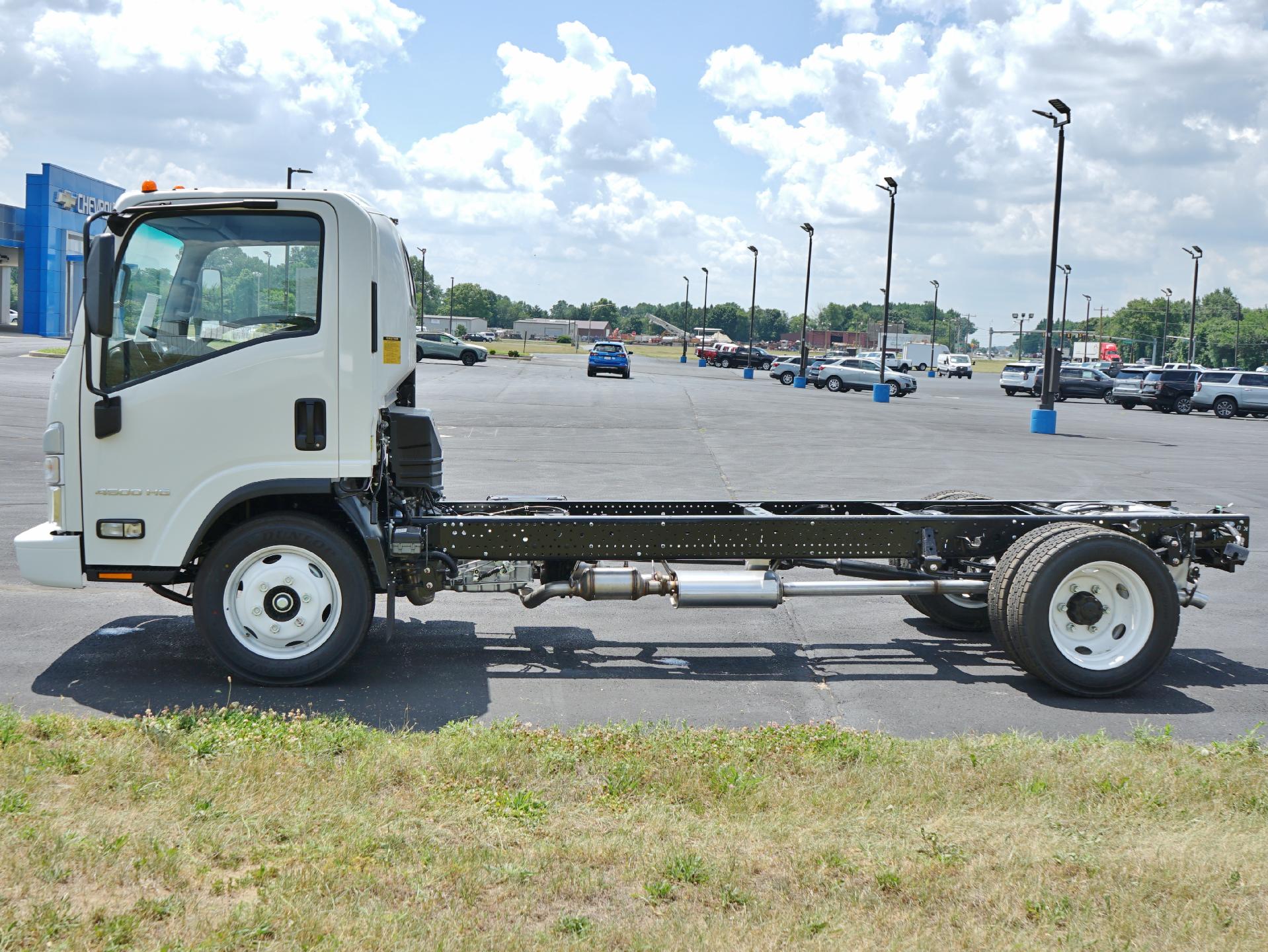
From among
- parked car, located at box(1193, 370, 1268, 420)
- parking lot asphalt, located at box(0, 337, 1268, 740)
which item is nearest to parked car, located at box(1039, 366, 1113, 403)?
parked car, located at box(1193, 370, 1268, 420)

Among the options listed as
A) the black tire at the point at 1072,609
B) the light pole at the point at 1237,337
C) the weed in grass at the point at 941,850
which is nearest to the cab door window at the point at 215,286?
the weed in grass at the point at 941,850

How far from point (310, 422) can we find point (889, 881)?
4054 mm

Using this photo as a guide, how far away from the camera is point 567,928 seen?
3.81 metres

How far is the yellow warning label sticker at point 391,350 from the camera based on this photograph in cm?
699

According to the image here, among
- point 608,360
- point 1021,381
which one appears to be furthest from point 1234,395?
point 608,360

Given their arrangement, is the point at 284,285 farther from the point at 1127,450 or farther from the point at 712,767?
the point at 1127,450

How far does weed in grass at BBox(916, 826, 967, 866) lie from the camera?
4398 mm

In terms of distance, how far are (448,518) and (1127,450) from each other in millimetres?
22102

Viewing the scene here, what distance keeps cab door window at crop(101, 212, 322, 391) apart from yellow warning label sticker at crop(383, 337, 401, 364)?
1.57 feet

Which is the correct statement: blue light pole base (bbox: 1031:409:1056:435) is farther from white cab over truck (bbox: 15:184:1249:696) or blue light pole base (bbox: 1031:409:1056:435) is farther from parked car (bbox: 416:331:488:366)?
parked car (bbox: 416:331:488:366)

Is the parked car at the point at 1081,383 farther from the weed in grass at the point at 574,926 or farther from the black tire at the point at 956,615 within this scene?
the weed in grass at the point at 574,926

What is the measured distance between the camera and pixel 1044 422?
1234 inches

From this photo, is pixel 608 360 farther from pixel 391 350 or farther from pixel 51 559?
pixel 51 559

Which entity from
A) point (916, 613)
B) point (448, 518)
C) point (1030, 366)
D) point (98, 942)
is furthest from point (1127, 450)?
point (1030, 366)
